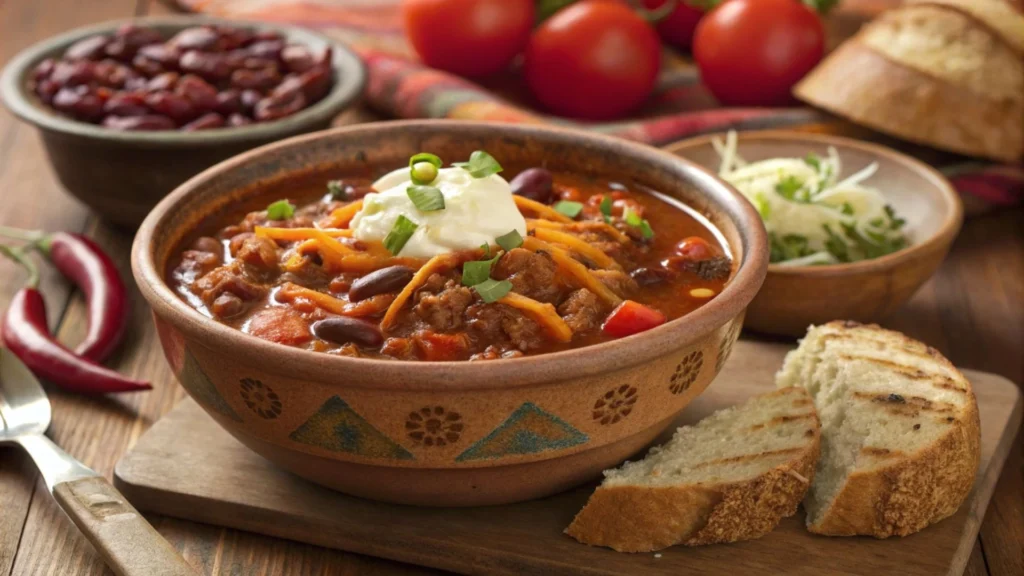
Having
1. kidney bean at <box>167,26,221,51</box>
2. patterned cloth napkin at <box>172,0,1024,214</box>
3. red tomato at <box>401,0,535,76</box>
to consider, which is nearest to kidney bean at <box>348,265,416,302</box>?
patterned cloth napkin at <box>172,0,1024,214</box>

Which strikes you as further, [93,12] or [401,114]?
[93,12]

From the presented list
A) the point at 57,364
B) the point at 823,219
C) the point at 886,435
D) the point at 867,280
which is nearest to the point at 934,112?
the point at 823,219

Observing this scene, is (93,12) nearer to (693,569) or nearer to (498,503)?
(498,503)

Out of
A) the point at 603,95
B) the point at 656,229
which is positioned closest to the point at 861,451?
the point at 656,229

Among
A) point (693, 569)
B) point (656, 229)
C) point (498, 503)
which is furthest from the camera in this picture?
point (656, 229)

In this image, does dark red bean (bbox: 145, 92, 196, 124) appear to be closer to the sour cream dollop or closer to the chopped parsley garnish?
the sour cream dollop

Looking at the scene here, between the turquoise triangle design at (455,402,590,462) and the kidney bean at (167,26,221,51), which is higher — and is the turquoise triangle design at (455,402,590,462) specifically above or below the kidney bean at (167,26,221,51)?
above
